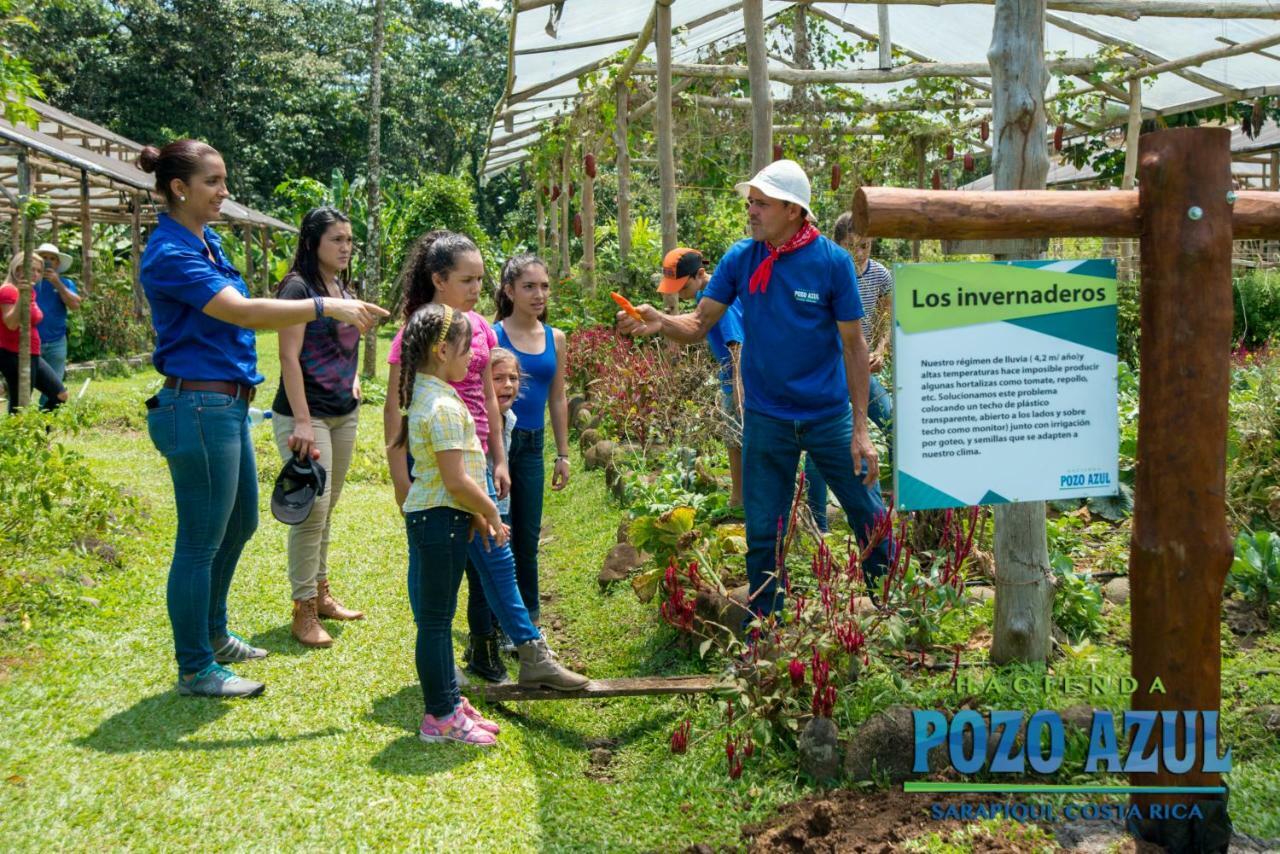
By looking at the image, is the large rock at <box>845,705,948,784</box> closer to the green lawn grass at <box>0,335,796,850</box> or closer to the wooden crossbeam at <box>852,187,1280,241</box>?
the green lawn grass at <box>0,335,796,850</box>

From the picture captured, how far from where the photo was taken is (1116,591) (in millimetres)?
4883

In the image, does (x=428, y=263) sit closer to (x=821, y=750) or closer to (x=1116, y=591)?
(x=821, y=750)

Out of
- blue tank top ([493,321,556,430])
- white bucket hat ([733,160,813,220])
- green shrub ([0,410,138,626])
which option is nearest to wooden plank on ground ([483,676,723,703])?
blue tank top ([493,321,556,430])

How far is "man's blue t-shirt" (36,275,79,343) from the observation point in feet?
34.1

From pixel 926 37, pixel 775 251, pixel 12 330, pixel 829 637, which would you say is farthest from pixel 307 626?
pixel 926 37

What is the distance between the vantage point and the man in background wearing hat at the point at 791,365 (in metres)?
4.22

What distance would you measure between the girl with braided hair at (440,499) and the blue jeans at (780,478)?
3.65 feet

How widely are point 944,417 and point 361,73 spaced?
39.3m

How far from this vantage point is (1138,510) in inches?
116

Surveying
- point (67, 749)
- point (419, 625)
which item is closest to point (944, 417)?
point (419, 625)

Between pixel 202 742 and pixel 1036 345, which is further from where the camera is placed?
pixel 202 742

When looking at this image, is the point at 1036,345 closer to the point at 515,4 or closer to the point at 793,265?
the point at 793,265

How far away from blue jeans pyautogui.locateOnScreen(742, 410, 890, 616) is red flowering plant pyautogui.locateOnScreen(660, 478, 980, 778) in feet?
0.32

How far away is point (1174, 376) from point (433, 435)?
7.43 feet
